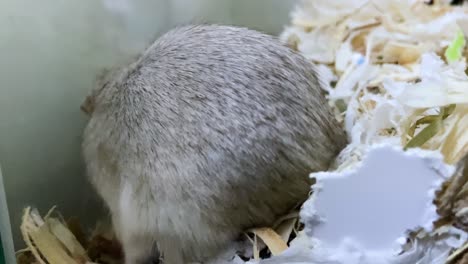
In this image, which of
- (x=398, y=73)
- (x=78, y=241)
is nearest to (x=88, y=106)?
(x=78, y=241)

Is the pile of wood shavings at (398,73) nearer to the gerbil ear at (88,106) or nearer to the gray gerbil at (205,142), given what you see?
the gray gerbil at (205,142)

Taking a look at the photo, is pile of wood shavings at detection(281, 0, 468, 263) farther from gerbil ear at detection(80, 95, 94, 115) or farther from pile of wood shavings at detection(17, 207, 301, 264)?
gerbil ear at detection(80, 95, 94, 115)

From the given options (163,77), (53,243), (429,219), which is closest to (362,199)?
(429,219)

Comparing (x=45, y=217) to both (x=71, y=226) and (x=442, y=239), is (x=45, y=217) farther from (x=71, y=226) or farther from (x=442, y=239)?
(x=442, y=239)

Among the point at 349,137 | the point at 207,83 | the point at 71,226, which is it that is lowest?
the point at 71,226

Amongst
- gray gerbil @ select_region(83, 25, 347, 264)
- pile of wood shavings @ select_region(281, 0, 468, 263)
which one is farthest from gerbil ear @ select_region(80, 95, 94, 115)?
pile of wood shavings @ select_region(281, 0, 468, 263)

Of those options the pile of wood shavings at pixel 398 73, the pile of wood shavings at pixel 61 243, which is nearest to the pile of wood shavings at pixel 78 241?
the pile of wood shavings at pixel 61 243

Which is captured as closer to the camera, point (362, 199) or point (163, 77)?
point (362, 199)
